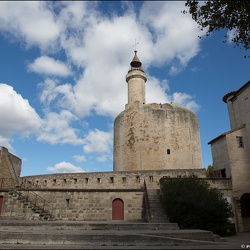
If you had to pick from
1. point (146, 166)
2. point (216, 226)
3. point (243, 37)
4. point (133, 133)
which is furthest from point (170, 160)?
point (243, 37)

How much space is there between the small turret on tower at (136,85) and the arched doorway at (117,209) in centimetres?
1542

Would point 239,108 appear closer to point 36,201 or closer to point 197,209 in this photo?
point 197,209

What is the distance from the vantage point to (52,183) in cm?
2225

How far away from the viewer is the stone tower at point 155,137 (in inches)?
1079

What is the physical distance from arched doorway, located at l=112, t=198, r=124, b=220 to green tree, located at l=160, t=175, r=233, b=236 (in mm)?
2775

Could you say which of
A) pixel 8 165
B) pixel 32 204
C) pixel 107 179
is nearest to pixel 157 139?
pixel 107 179

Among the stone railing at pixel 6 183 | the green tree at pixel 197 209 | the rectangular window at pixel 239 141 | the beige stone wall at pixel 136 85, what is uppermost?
the beige stone wall at pixel 136 85

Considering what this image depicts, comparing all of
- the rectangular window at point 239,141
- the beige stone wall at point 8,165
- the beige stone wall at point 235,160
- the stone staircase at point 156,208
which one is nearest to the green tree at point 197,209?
the stone staircase at point 156,208

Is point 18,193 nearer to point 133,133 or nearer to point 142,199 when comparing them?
point 142,199

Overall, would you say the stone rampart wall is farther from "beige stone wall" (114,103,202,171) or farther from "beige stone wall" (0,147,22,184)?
"beige stone wall" (114,103,202,171)

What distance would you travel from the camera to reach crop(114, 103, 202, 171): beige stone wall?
27375 millimetres

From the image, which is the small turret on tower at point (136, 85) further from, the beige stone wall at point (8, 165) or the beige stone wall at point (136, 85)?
the beige stone wall at point (8, 165)

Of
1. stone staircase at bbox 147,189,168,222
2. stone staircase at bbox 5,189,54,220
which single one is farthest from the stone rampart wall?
stone staircase at bbox 5,189,54,220

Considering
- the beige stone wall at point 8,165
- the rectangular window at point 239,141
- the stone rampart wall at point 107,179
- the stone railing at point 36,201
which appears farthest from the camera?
the beige stone wall at point 8,165
